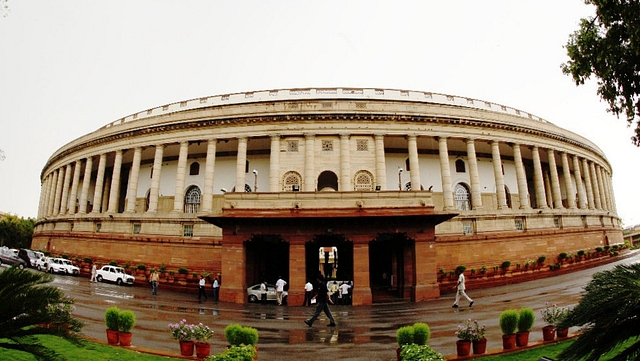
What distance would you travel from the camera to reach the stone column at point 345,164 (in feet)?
108

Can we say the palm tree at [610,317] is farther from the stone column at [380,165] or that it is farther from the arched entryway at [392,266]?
the stone column at [380,165]

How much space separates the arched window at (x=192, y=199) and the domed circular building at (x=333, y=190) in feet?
0.62

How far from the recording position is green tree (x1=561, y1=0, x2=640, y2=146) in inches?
457

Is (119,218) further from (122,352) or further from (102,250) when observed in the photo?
(122,352)

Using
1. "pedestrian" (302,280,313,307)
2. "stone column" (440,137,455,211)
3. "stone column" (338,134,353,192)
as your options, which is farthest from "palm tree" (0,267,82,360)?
"stone column" (440,137,455,211)

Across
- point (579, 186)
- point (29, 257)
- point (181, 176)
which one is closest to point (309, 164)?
point (181, 176)

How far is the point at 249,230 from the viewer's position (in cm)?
2066

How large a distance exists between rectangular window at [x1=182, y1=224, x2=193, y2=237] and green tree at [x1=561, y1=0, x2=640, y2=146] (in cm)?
2960

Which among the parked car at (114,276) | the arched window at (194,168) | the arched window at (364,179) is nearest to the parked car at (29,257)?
the parked car at (114,276)

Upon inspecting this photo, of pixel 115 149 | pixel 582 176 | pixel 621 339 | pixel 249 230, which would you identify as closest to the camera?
pixel 621 339

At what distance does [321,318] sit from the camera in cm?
1633

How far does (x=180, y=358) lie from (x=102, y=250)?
31.3m

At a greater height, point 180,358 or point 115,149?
point 115,149

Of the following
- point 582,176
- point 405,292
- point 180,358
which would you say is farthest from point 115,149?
point 582,176
